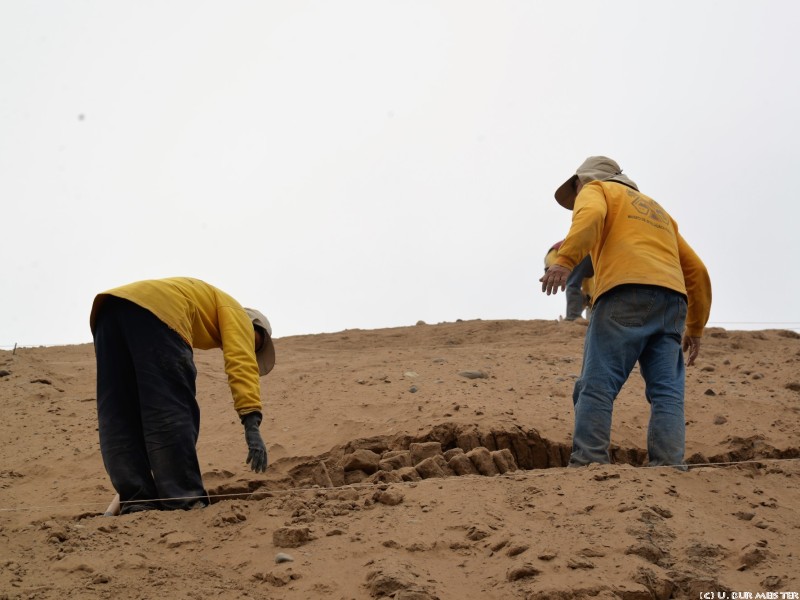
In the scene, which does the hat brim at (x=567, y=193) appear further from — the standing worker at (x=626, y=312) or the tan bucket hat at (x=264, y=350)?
the tan bucket hat at (x=264, y=350)

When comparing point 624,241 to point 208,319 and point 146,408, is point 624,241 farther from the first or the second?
point 146,408

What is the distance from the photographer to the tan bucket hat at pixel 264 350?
4.64m

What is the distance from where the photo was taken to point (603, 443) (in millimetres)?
4258

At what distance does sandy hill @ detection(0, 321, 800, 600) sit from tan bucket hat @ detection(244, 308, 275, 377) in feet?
1.83

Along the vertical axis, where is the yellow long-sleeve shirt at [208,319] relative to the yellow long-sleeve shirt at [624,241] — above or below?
below

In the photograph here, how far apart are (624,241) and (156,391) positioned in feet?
7.69

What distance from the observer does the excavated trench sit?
14.6 feet

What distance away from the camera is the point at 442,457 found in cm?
452

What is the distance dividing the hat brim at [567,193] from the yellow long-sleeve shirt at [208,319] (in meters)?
1.92

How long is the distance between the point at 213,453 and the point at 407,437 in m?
1.16

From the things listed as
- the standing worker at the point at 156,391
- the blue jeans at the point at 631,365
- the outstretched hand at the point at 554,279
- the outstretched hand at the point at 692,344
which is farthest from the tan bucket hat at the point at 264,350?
the outstretched hand at the point at 692,344

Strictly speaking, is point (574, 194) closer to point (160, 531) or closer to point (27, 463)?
point (160, 531)

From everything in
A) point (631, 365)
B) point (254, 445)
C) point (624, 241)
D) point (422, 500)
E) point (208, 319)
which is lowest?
point (422, 500)

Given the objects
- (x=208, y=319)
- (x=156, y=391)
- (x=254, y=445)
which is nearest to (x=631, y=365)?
(x=254, y=445)
